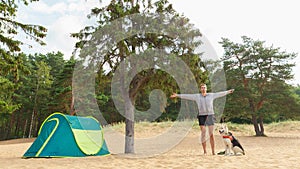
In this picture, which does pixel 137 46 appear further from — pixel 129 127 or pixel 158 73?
pixel 129 127

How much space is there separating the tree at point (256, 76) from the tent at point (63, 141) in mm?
12696

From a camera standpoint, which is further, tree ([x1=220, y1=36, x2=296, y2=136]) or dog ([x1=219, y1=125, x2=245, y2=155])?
tree ([x1=220, y1=36, x2=296, y2=136])

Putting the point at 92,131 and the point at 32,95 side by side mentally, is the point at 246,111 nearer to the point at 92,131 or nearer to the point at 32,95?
the point at 92,131

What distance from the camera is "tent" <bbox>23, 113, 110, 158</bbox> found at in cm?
778

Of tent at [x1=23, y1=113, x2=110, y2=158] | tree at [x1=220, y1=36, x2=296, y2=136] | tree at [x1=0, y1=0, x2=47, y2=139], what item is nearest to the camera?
tent at [x1=23, y1=113, x2=110, y2=158]

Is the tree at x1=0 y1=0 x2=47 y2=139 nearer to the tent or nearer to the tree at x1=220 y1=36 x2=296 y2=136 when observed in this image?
the tent

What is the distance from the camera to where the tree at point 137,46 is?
8.39 m

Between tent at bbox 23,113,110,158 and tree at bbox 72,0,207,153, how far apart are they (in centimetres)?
134

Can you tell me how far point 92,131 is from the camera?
9203 mm

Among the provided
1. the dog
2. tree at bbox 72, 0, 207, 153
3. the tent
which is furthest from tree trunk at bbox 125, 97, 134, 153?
the dog

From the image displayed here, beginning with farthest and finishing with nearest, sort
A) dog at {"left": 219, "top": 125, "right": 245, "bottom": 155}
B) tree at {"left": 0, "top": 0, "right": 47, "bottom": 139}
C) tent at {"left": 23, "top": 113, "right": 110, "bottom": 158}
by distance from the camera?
1. tree at {"left": 0, "top": 0, "right": 47, "bottom": 139}
2. tent at {"left": 23, "top": 113, "right": 110, "bottom": 158}
3. dog at {"left": 219, "top": 125, "right": 245, "bottom": 155}

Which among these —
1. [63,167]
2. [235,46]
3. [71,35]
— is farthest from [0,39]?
[235,46]

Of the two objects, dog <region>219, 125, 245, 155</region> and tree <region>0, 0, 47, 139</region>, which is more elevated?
tree <region>0, 0, 47, 139</region>

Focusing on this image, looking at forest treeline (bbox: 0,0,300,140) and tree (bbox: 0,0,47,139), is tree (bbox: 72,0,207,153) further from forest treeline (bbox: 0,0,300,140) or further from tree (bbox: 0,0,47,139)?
tree (bbox: 0,0,47,139)
